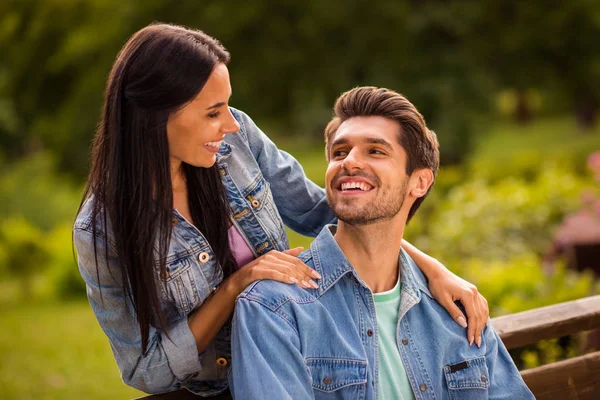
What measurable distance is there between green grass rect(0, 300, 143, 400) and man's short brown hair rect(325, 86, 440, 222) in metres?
5.71

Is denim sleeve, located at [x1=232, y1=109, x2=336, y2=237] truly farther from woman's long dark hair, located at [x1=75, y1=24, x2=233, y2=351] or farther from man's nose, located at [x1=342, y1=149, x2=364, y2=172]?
woman's long dark hair, located at [x1=75, y1=24, x2=233, y2=351]

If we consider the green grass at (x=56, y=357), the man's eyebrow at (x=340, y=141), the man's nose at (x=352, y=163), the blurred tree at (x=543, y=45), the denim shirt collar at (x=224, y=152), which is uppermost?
the blurred tree at (x=543, y=45)

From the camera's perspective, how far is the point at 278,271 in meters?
2.40

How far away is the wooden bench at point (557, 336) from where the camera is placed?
2895 millimetres

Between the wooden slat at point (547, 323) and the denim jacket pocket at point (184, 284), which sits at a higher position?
the denim jacket pocket at point (184, 284)

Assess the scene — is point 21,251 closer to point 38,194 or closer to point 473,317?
point 38,194

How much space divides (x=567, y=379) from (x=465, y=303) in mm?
652

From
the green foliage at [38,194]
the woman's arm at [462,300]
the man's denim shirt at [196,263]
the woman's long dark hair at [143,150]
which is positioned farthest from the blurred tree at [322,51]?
the woman's long dark hair at [143,150]

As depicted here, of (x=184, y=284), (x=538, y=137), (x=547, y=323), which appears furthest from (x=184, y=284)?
(x=538, y=137)

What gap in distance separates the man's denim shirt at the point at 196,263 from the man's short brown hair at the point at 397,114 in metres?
0.27

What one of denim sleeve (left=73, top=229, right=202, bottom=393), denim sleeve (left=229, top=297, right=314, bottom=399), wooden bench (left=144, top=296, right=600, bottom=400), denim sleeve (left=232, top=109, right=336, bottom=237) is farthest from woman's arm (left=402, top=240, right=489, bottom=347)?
denim sleeve (left=73, top=229, right=202, bottom=393)

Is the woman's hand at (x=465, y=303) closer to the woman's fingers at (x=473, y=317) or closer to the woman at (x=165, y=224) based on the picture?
the woman's fingers at (x=473, y=317)

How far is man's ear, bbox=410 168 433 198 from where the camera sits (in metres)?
2.73

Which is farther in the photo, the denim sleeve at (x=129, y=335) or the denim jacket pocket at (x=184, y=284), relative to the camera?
the denim jacket pocket at (x=184, y=284)
